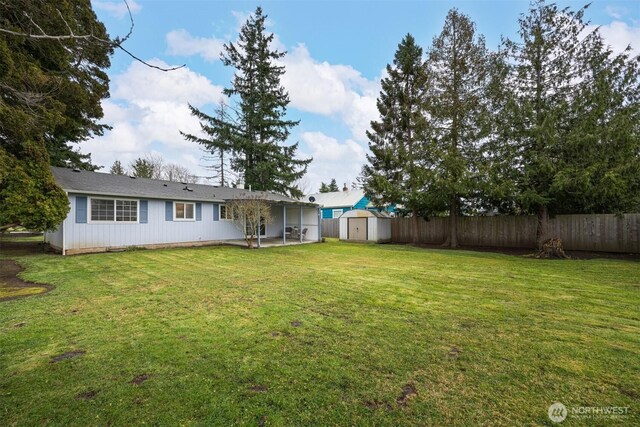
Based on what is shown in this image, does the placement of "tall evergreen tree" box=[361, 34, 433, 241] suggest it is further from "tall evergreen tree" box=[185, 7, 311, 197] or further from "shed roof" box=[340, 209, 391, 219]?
"tall evergreen tree" box=[185, 7, 311, 197]

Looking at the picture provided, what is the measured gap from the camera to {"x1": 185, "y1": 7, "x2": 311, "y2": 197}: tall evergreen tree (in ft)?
73.6

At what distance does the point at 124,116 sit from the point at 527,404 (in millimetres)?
21218

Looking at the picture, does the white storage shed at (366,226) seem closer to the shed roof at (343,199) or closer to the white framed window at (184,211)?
the shed roof at (343,199)

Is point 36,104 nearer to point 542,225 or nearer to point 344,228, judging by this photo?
point 344,228

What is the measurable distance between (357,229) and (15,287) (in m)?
14.9

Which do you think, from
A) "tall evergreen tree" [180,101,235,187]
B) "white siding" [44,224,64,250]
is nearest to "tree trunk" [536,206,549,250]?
"white siding" [44,224,64,250]

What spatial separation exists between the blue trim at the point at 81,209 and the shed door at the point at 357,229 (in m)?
13.1

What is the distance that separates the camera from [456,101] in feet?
44.4

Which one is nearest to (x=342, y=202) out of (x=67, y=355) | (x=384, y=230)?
(x=384, y=230)

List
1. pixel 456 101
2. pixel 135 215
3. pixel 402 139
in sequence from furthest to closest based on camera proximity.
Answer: pixel 402 139
pixel 456 101
pixel 135 215

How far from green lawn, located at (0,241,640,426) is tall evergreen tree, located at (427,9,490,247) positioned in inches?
294

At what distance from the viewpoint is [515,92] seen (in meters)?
11.6

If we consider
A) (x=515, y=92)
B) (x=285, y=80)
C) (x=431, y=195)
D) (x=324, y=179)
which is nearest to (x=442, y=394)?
(x=431, y=195)

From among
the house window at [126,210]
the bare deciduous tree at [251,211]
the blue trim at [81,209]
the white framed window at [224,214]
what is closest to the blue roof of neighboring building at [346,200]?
the white framed window at [224,214]
